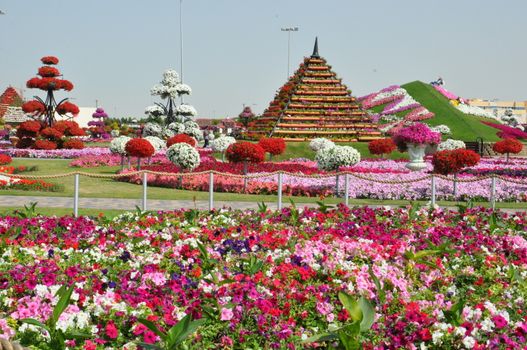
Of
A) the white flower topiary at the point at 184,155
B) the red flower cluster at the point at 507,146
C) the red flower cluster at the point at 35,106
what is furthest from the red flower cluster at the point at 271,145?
the red flower cluster at the point at 35,106

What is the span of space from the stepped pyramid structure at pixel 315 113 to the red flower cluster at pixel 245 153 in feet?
68.9

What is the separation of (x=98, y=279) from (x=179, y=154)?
18024mm

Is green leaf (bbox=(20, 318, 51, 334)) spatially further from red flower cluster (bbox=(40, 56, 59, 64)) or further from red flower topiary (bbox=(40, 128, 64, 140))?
red flower cluster (bbox=(40, 56, 59, 64))

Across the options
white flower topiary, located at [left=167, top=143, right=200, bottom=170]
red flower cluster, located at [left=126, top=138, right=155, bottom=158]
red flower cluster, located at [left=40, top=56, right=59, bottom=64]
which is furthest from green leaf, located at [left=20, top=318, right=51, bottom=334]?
red flower cluster, located at [left=40, top=56, right=59, bottom=64]

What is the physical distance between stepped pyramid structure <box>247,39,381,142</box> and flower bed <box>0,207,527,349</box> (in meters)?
35.4

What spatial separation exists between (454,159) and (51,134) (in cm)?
2892

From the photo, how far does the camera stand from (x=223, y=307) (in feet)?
21.1

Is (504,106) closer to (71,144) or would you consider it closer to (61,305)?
(71,144)

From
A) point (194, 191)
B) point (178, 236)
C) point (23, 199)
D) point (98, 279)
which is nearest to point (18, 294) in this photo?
point (98, 279)

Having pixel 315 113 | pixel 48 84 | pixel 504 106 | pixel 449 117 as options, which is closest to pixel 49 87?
pixel 48 84

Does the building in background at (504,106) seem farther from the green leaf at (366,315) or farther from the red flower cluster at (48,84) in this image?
the green leaf at (366,315)

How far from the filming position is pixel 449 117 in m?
66.9

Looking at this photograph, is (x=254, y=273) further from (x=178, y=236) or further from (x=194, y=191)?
(x=194, y=191)

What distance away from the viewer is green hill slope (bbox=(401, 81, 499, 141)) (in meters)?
60.2
